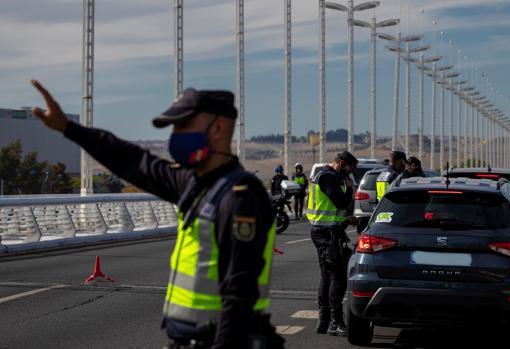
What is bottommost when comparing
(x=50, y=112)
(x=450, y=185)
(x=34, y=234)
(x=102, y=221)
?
(x=34, y=234)

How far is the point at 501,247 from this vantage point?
9516 millimetres

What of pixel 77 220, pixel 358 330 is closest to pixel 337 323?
pixel 358 330

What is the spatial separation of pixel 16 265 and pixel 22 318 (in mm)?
7162

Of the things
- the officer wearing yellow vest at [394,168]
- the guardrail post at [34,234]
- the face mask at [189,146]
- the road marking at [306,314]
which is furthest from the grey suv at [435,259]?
the guardrail post at [34,234]

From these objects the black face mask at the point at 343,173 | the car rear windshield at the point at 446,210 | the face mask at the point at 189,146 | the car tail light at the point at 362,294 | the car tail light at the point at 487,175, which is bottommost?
the car tail light at the point at 362,294

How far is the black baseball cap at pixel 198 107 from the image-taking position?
4.29 m

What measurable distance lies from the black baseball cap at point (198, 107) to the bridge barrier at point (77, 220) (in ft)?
60.7

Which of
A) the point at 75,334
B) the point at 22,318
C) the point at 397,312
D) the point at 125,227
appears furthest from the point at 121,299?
the point at 125,227

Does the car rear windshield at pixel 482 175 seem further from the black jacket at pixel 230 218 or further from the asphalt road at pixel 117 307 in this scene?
the black jacket at pixel 230 218

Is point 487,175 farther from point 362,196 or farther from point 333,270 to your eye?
point 362,196

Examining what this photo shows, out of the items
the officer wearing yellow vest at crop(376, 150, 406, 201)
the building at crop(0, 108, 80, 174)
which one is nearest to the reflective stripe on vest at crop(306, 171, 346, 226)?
the officer wearing yellow vest at crop(376, 150, 406, 201)

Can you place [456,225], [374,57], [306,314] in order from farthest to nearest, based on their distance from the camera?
1. [374,57]
2. [306,314]
3. [456,225]

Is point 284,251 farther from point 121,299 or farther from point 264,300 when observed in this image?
point 264,300

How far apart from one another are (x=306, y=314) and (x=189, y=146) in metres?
8.49
